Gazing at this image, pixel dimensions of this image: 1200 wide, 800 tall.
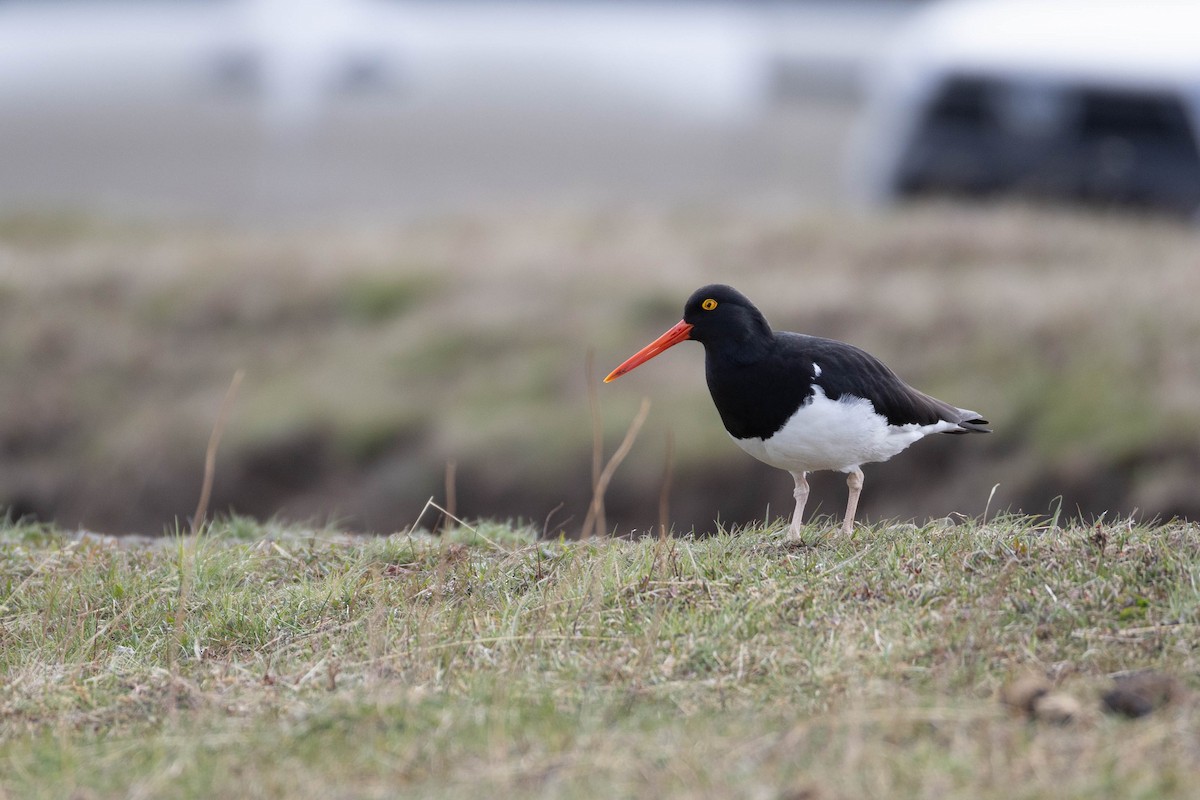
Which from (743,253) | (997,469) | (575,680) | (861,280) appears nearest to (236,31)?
(743,253)

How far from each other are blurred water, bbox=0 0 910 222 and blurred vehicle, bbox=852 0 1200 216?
5616mm

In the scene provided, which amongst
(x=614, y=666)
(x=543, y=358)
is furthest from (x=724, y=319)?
(x=543, y=358)

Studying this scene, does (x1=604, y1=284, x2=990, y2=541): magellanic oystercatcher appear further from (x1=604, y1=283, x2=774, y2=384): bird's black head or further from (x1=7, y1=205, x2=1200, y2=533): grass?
(x1=7, y1=205, x2=1200, y2=533): grass

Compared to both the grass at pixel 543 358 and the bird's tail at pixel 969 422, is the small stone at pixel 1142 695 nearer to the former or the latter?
the bird's tail at pixel 969 422

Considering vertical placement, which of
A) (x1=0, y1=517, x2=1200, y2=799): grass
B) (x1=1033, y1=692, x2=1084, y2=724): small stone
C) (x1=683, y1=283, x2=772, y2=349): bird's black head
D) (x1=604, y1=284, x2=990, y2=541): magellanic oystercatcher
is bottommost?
(x1=0, y1=517, x2=1200, y2=799): grass

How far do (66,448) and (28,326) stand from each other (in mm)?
2373

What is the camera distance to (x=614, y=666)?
502cm

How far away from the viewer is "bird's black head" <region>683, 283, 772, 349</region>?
20.5 feet

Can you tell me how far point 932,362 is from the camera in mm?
13414

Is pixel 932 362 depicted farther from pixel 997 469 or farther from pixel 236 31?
pixel 236 31

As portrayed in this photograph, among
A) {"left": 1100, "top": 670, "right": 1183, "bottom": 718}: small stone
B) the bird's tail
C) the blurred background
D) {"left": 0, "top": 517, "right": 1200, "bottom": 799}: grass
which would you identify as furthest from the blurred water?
{"left": 1100, "top": 670, "right": 1183, "bottom": 718}: small stone

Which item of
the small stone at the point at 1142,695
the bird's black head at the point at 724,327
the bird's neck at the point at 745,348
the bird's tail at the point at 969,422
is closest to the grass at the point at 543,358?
the bird's tail at the point at 969,422

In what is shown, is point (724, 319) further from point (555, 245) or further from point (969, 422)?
point (555, 245)

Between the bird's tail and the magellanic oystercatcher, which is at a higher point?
the magellanic oystercatcher
